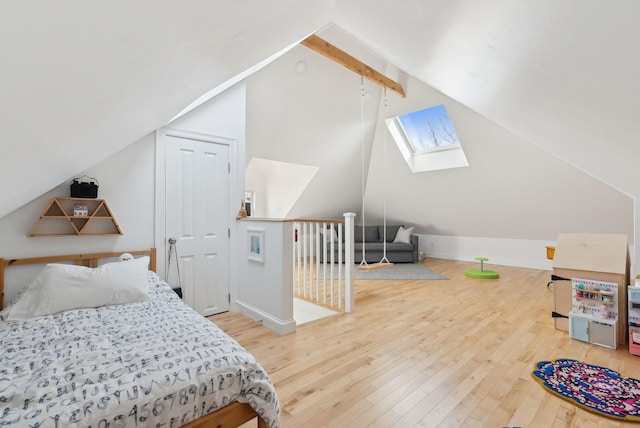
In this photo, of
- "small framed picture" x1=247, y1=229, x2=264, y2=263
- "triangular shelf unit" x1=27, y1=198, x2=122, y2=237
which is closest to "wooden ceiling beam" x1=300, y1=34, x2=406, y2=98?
"small framed picture" x1=247, y1=229, x2=264, y2=263

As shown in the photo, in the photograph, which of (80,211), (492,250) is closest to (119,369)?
(80,211)

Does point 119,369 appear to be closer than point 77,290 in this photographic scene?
Yes

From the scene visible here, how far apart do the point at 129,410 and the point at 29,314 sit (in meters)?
1.64

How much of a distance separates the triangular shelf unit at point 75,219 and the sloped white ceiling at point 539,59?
273 cm

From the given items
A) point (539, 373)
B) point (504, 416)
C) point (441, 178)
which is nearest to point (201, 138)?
point (504, 416)

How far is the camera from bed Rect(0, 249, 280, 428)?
1075mm

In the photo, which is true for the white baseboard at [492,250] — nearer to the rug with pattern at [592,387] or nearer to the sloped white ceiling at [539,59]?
the sloped white ceiling at [539,59]

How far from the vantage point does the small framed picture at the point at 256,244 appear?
121 inches

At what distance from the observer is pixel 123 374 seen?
1245 mm

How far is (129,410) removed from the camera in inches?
42.9

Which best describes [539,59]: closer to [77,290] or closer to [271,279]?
[271,279]

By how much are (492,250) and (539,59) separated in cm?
614

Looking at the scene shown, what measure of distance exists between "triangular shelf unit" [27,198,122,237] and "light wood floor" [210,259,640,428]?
1509 mm

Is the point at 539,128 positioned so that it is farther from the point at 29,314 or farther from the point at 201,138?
the point at 29,314
